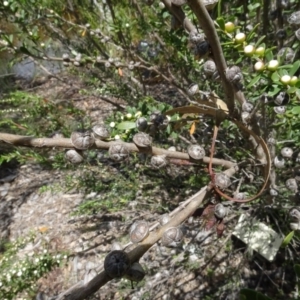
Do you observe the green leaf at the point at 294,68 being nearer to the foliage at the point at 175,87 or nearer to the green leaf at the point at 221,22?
the foliage at the point at 175,87

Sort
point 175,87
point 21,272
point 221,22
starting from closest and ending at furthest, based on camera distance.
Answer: point 221,22 < point 21,272 < point 175,87

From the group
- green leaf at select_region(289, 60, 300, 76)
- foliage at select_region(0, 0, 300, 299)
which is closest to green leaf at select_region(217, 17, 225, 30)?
foliage at select_region(0, 0, 300, 299)

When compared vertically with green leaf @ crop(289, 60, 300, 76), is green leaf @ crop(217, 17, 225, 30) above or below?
above

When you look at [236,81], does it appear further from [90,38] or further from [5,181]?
[5,181]

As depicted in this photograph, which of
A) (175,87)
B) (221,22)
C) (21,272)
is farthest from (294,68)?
(21,272)

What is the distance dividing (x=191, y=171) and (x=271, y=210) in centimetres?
52

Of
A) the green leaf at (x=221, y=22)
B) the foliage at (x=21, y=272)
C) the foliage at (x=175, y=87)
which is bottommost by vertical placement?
the foliage at (x=21, y=272)

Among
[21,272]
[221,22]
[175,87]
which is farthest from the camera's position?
[175,87]

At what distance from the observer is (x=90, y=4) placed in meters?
2.35

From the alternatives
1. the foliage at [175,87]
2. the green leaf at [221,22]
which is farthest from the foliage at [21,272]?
the green leaf at [221,22]

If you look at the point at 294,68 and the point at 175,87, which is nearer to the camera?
the point at 294,68

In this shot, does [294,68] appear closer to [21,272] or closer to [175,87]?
[175,87]

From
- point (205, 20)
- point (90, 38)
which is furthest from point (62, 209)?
point (205, 20)

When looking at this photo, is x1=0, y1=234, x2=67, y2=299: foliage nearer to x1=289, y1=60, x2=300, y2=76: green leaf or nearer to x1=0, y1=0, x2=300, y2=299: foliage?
x1=0, y1=0, x2=300, y2=299: foliage
